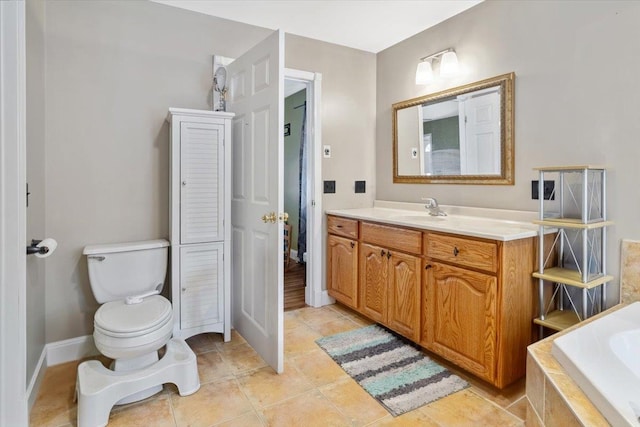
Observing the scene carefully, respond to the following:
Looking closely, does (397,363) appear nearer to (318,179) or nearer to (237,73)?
(318,179)

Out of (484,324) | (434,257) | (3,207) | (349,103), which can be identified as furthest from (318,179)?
(3,207)

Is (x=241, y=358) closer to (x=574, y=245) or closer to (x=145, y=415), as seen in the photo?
(x=145, y=415)

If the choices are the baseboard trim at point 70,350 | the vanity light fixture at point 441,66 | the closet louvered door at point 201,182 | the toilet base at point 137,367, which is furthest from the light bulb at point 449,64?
the baseboard trim at point 70,350

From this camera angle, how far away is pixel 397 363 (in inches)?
88.0

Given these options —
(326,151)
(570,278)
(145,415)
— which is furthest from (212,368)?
(570,278)

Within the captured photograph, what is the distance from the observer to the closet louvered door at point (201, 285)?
7.90ft

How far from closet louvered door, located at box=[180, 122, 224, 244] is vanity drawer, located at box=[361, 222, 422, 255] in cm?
106

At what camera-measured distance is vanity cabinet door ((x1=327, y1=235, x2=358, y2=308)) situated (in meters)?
2.91

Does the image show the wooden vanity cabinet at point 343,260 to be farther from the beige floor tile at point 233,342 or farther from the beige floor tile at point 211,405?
the beige floor tile at point 211,405

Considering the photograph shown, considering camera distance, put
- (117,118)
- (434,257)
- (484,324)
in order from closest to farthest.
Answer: (484,324), (434,257), (117,118)

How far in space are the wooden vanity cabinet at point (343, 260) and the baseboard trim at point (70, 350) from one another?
179cm

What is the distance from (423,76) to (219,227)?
190cm

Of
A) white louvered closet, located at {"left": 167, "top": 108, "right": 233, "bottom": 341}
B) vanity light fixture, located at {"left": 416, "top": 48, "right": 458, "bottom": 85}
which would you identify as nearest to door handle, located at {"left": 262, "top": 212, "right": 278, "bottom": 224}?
white louvered closet, located at {"left": 167, "top": 108, "right": 233, "bottom": 341}

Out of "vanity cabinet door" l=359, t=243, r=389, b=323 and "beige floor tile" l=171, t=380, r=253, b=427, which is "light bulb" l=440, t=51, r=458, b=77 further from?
"beige floor tile" l=171, t=380, r=253, b=427
